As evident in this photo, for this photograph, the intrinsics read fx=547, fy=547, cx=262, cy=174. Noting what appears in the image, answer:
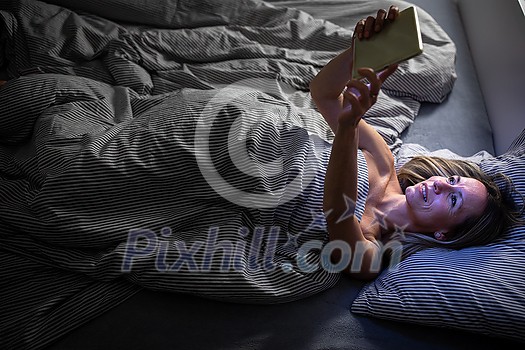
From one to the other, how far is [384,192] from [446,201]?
0.15 metres

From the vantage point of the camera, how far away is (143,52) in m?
1.52

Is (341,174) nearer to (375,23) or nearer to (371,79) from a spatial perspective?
(371,79)

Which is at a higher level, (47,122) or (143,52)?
(143,52)

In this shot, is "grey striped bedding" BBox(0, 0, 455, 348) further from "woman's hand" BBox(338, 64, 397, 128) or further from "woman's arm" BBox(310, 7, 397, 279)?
"woman's hand" BBox(338, 64, 397, 128)

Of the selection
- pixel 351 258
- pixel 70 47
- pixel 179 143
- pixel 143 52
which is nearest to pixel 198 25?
pixel 143 52

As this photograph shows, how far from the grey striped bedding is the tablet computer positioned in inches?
9.4

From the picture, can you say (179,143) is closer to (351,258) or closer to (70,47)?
(351,258)

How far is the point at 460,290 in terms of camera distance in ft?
3.44

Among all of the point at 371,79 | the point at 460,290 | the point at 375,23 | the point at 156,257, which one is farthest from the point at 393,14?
the point at 156,257

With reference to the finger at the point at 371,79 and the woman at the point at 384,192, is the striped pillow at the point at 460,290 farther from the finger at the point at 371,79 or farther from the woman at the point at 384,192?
the finger at the point at 371,79

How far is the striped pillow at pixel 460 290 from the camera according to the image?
1.03 m

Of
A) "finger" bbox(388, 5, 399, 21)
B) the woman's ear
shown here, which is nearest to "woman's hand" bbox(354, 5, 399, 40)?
"finger" bbox(388, 5, 399, 21)

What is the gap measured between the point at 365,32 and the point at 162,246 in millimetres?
592

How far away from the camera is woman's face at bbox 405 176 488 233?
1181 mm
